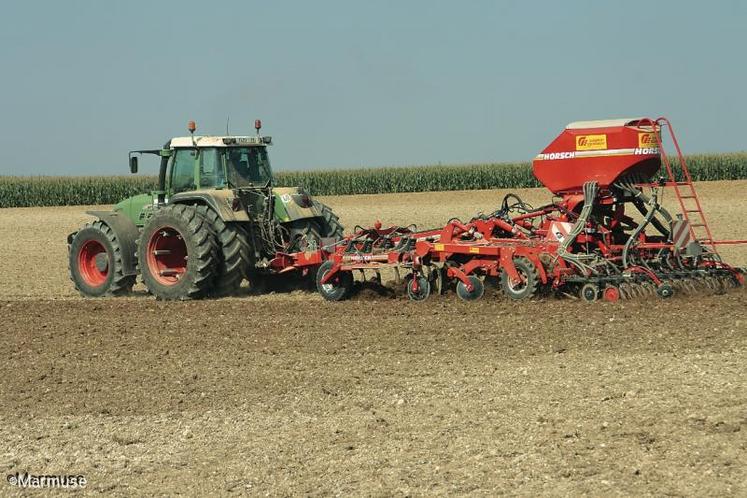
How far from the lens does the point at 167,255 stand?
14.2 meters

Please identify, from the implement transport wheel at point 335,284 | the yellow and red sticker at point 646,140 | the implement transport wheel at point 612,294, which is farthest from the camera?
the implement transport wheel at point 335,284

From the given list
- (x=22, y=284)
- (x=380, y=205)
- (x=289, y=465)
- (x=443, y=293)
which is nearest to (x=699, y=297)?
(x=443, y=293)

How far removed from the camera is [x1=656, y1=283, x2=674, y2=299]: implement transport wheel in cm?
1143

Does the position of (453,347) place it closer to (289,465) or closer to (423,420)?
(423,420)

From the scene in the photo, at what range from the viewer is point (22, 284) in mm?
17031

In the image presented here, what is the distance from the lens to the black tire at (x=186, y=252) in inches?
519

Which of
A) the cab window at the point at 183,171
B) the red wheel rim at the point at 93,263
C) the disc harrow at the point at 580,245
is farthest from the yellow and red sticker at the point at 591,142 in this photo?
the red wheel rim at the point at 93,263

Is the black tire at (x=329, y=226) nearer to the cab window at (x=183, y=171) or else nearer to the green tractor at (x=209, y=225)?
the green tractor at (x=209, y=225)

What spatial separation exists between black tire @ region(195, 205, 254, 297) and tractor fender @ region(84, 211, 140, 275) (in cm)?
147

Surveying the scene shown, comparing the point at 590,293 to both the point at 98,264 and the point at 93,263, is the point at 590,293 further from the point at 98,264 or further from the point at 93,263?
the point at 93,263

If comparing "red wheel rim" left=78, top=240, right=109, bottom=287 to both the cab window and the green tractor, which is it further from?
the cab window

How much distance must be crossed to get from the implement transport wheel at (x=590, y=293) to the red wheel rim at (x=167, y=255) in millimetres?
5051

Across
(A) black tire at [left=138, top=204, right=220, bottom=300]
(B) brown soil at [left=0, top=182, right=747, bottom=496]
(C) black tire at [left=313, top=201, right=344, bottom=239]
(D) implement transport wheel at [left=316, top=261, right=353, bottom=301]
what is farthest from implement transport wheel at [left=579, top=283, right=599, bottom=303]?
(A) black tire at [left=138, top=204, right=220, bottom=300]

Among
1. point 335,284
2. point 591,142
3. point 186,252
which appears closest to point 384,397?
point 335,284
